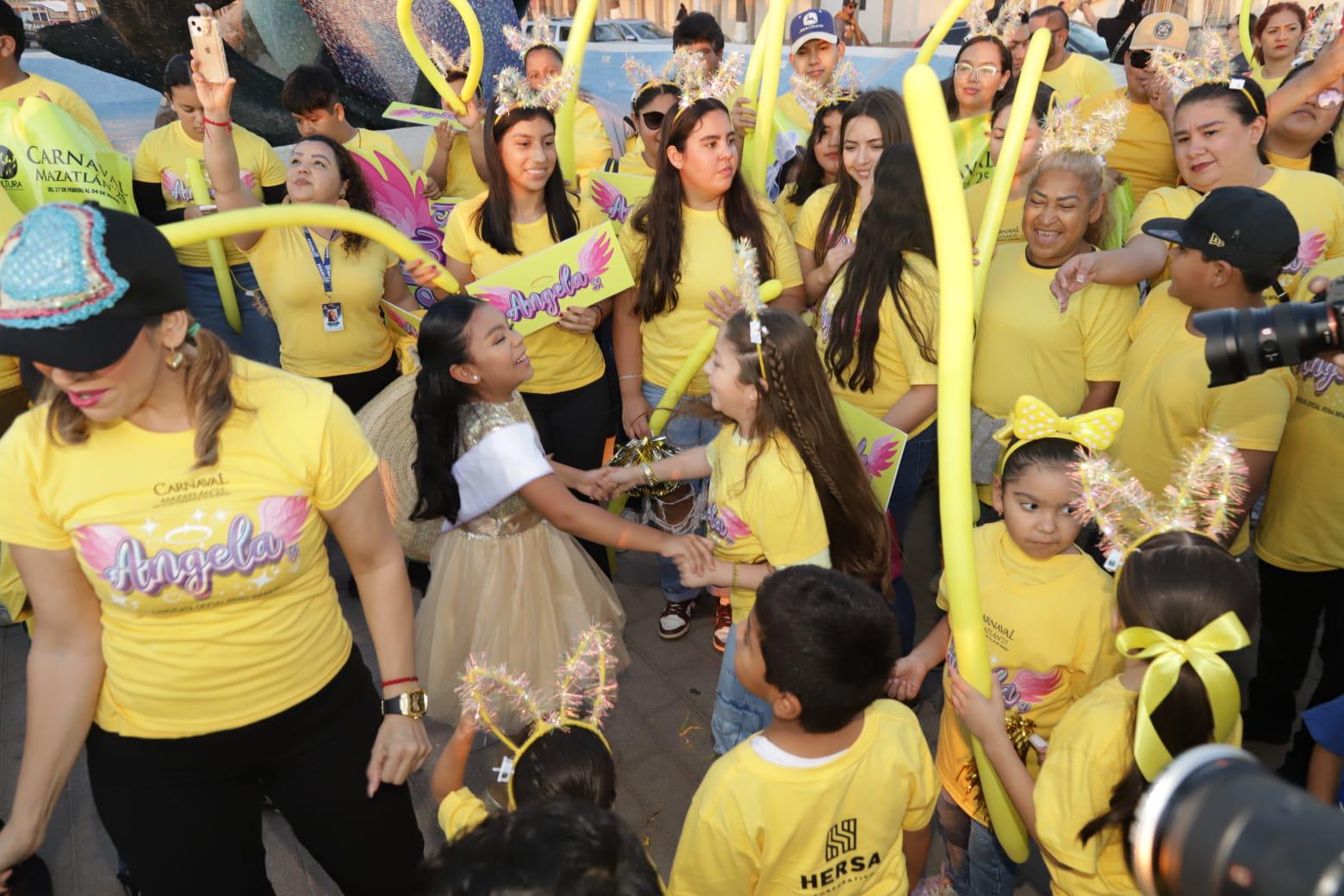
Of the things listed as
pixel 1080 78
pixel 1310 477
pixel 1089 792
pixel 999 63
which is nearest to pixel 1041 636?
pixel 1089 792

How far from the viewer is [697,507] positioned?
11.9ft

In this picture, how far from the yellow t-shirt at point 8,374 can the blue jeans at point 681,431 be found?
8.06 feet

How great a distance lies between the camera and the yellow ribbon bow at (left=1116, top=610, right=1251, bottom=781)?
148 cm

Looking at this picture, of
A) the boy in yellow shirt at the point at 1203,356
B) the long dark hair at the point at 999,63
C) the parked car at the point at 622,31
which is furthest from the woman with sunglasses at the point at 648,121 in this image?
the parked car at the point at 622,31

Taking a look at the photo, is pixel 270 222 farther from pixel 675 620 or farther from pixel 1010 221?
pixel 1010 221

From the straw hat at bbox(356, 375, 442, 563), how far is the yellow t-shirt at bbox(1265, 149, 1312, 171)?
13.1ft

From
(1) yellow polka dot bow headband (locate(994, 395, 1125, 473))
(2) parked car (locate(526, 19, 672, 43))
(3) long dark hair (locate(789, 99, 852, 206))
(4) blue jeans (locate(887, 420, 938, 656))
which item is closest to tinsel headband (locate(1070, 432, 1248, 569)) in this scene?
(1) yellow polka dot bow headband (locate(994, 395, 1125, 473))

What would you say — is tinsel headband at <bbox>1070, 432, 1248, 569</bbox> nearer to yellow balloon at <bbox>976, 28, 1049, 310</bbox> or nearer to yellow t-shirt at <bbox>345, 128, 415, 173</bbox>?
yellow balloon at <bbox>976, 28, 1049, 310</bbox>

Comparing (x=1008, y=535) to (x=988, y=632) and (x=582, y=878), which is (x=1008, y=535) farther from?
(x=582, y=878)

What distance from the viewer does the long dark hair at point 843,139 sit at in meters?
3.71

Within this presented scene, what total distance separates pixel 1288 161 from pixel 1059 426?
9.68 feet

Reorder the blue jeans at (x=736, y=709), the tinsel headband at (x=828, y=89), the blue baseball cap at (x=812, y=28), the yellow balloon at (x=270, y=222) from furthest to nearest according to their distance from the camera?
the blue baseball cap at (x=812, y=28) → the tinsel headband at (x=828, y=89) → the blue jeans at (x=736, y=709) → the yellow balloon at (x=270, y=222)

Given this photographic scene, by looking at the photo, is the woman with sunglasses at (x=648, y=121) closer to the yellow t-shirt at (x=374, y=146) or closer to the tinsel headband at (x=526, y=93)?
the tinsel headband at (x=526, y=93)

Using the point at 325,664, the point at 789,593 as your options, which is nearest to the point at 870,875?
the point at 789,593
